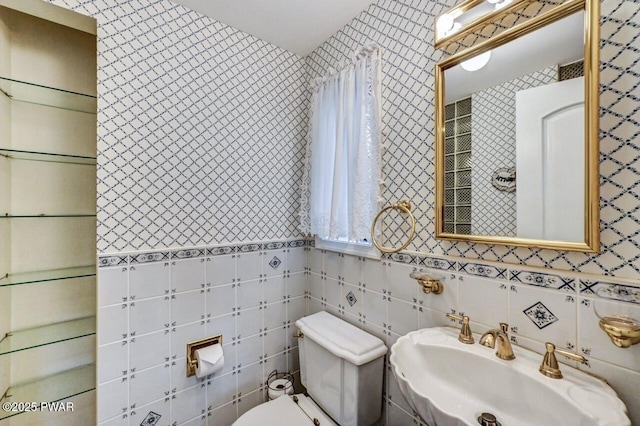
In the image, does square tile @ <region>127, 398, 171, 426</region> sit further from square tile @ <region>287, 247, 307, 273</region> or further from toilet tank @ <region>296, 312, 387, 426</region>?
square tile @ <region>287, 247, 307, 273</region>

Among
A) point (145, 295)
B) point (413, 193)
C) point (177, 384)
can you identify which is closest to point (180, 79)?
point (145, 295)

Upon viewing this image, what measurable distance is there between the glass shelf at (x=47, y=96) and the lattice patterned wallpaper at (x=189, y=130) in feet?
0.78

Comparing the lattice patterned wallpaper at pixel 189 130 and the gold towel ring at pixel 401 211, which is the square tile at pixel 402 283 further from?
the lattice patterned wallpaper at pixel 189 130

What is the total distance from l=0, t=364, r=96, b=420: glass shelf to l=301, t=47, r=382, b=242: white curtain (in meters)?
1.27

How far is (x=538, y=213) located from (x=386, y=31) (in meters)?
1.03

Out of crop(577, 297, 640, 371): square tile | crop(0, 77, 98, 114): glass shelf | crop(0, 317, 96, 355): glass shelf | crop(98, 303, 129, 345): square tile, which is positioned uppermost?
crop(0, 77, 98, 114): glass shelf

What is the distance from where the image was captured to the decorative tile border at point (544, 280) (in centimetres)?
77

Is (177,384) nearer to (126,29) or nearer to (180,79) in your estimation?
(180,79)

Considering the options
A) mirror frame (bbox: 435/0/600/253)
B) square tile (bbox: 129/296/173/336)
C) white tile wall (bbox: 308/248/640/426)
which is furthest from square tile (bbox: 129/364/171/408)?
mirror frame (bbox: 435/0/600/253)

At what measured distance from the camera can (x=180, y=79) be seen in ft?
4.25

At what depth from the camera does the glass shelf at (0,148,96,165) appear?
1102 mm

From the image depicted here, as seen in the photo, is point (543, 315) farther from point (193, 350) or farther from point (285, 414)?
point (193, 350)

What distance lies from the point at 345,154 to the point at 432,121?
0.46 meters

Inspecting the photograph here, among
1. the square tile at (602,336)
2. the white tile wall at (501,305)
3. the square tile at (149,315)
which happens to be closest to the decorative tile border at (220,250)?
the square tile at (149,315)
